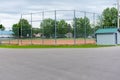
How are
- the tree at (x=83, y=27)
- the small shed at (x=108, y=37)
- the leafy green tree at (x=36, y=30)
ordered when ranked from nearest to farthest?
the small shed at (x=108, y=37), the tree at (x=83, y=27), the leafy green tree at (x=36, y=30)

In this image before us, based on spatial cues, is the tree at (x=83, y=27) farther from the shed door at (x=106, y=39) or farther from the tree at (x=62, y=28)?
the shed door at (x=106, y=39)

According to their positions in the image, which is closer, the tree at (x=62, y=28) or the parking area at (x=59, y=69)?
the parking area at (x=59, y=69)

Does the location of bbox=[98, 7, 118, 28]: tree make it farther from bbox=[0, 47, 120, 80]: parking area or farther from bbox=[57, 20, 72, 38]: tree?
bbox=[0, 47, 120, 80]: parking area

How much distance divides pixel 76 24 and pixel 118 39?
23.3 feet

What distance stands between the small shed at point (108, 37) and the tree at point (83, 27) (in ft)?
8.55

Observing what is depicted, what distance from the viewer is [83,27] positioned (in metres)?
49.5

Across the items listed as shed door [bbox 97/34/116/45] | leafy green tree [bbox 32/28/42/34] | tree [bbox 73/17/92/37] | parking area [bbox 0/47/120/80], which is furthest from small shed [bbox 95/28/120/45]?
parking area [bbox 0/47/120/80]

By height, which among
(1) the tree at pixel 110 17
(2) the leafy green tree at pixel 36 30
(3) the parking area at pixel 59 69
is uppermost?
(1) the tree at pixel 110 17

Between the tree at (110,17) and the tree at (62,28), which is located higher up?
the tree at (110,17)

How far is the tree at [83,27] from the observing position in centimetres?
4775

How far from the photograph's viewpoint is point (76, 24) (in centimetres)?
4619

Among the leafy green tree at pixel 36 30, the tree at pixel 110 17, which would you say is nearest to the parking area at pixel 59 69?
the leafy green tree at pixel 36 30

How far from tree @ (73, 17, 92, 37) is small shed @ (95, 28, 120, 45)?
261cm

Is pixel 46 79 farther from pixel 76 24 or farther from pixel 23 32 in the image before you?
pixel 23 32
